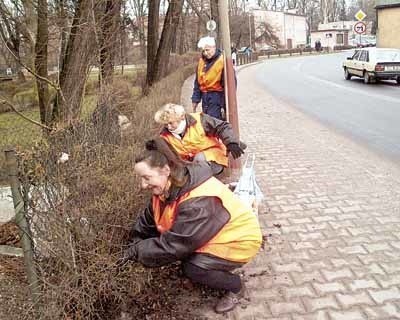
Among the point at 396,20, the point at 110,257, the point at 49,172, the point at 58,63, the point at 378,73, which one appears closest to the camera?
the point at 49,172

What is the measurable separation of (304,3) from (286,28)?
70.8ft

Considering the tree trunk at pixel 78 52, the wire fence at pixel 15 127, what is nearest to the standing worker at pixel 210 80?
the tree trunk at pixel 78 52

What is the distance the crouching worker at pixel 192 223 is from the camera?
9.58ft

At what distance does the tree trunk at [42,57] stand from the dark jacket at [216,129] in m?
4.32

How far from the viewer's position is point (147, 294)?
139 inches

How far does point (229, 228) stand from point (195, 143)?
156 centimetres

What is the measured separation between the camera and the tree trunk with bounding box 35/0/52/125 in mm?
8125

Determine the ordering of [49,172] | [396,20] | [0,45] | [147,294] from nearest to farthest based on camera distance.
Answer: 1. [49,172]
2. [147,294]
3. [0,45]
4. [396,20]

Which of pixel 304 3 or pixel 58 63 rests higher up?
pixel 304 3

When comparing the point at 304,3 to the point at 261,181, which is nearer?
the point at 261,181

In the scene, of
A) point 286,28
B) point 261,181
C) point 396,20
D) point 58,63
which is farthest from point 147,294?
point 286,28

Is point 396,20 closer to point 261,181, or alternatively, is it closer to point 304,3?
point 261,181

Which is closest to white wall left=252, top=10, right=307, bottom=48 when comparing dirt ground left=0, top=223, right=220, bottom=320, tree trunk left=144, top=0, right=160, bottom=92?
tree trunk left=144, top=0, right=160, bottom=92

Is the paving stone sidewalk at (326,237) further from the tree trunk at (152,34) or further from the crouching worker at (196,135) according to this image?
the tree trunk at (152,34)
